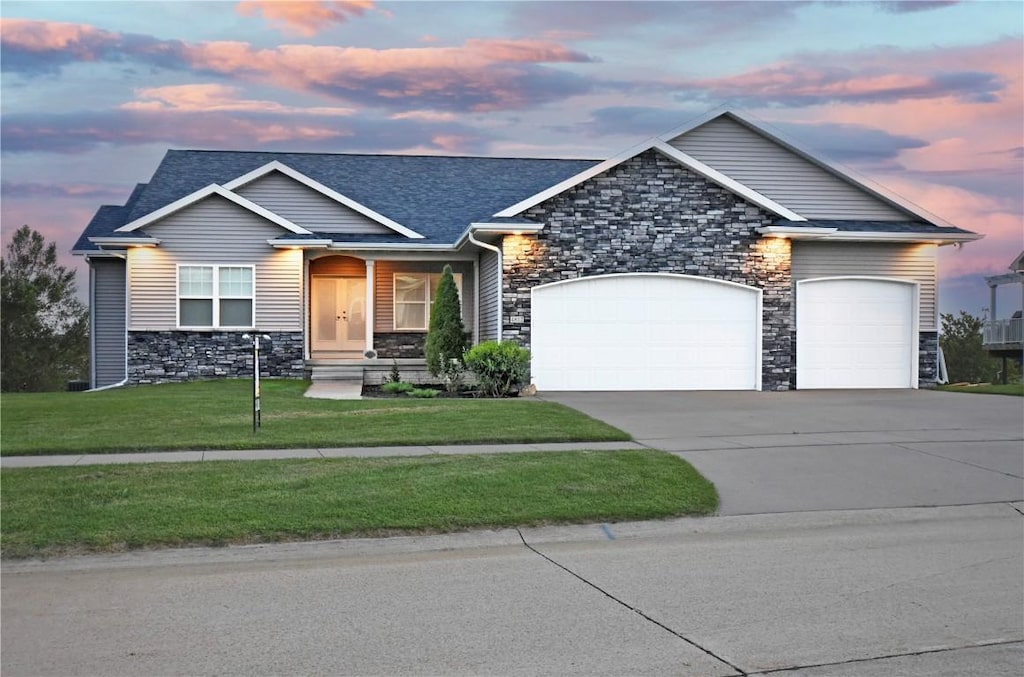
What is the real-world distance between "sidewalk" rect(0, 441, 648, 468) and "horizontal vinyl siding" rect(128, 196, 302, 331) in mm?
12116

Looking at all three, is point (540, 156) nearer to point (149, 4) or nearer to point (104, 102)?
point (104, 102)

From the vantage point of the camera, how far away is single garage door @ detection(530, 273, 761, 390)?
2031 cm

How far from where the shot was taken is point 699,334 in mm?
20906

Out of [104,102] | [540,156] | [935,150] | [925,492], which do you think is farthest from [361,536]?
[540,156]

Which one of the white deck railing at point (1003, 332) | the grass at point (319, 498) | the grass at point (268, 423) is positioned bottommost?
the grass at point (319, 498)

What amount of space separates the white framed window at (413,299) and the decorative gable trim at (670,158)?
5.79 metres

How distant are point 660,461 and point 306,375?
46.8 ft

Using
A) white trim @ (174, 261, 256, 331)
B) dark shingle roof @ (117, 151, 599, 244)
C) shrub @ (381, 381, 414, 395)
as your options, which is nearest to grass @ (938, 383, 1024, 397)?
dark shingle roof @ (117, 151, 599, 244)

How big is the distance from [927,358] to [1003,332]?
58.9ft

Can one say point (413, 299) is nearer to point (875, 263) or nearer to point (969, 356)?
point (875, 263)

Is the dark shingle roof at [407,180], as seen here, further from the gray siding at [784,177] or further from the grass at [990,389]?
the grass at [990,389]

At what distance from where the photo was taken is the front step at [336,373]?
22812mm

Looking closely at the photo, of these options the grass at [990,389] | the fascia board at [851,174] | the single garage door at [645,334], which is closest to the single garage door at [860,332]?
the grass at [990,389]

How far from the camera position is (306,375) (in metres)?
23.6
